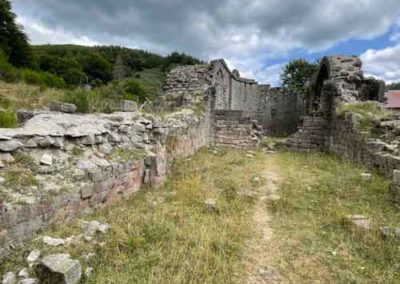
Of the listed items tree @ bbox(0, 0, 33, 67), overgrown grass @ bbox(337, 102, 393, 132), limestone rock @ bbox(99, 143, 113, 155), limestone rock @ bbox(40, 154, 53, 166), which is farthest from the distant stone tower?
limestone rock @ bbox(40, 154, 53, 166)

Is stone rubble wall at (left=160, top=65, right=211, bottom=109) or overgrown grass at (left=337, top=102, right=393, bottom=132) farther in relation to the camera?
stone rubble wall at (left=160, top=65, right=211, bottom=109)

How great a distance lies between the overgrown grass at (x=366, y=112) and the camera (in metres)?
8.23

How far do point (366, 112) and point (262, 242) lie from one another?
22.5 ft

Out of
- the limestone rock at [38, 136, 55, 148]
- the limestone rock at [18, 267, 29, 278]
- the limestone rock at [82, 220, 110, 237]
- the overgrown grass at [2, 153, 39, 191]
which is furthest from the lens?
the limestone rock at [38, 136, 55, 148]

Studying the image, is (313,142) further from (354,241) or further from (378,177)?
(354,241)

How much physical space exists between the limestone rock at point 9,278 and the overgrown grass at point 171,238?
0.09 m

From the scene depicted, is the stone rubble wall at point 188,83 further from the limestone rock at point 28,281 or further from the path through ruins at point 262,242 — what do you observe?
the limestone rock at point 28,281

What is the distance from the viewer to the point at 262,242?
3670mm

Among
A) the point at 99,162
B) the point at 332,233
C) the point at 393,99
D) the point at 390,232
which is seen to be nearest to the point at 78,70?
the point at 99,162

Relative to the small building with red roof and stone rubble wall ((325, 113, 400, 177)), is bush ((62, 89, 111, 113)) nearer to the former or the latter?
stone rubble wall ((325, 113, 400, 177))

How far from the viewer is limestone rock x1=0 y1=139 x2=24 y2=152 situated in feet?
10.5

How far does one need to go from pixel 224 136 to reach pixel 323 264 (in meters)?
8.73

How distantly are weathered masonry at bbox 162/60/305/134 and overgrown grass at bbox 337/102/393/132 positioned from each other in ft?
11.3

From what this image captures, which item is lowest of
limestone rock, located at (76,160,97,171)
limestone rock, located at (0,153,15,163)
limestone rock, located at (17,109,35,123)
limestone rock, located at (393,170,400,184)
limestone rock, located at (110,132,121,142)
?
limestone rock, located at (393,170,400,184)
